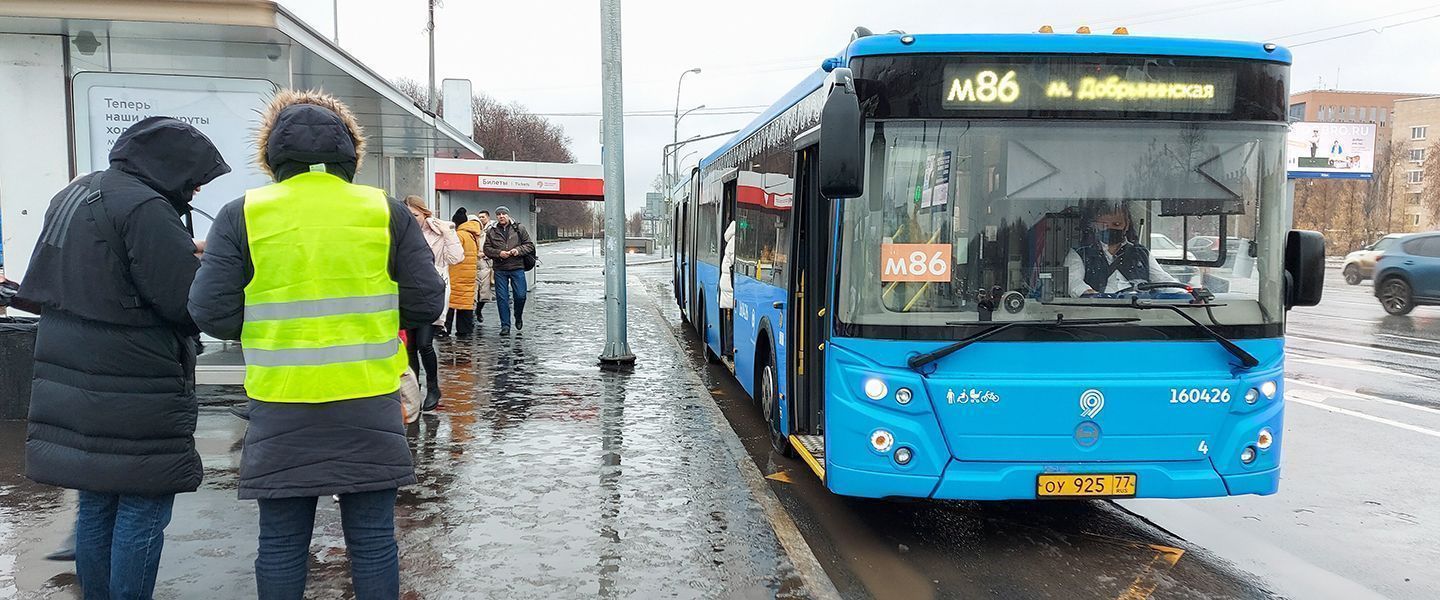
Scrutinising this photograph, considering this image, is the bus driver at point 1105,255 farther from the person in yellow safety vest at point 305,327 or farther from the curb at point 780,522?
the person in yellow safety vest at point 305,327

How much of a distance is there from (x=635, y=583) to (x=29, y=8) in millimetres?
6685

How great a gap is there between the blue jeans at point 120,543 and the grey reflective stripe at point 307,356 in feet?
3.41

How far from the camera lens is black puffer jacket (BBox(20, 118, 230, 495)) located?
353cm

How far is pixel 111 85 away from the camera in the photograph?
827cm

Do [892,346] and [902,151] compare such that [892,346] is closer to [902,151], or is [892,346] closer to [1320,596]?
[902,151]

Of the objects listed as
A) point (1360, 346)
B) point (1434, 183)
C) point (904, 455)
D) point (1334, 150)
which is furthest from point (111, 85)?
point (1434, 183)

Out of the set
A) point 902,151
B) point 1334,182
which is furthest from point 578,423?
point 1334,182

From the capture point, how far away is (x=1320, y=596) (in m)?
4.70

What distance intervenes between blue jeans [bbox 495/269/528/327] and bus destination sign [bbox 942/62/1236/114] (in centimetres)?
1024

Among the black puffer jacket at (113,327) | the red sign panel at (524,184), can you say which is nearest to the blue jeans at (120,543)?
the black puffer jacket at (113,327)

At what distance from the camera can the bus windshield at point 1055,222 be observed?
4914mm

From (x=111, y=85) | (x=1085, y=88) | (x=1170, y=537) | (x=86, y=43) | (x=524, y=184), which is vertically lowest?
(x=1170, y=537)

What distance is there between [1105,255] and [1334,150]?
5650 centimetres

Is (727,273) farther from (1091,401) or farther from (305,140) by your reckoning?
(305,140)
